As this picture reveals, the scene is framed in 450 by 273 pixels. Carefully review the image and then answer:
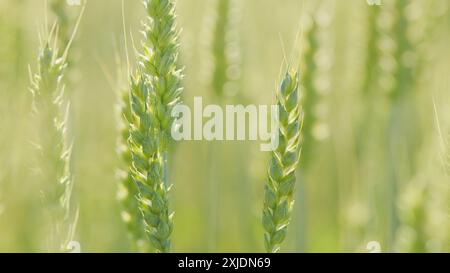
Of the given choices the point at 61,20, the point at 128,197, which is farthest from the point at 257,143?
the point at 128,197

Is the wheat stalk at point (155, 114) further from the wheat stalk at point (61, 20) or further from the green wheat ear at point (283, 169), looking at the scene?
the wheat stalk at point (61, 20)

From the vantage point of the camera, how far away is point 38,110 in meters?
1.76

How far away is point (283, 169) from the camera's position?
5.42 ft

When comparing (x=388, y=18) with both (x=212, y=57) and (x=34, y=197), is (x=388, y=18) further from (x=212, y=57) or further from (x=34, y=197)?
(x=34, y=197)

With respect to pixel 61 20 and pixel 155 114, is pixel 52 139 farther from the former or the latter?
pixel 61 20

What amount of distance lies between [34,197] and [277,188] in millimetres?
1366

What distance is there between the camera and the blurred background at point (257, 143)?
2.43m

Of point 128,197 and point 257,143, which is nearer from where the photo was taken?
point 128,197

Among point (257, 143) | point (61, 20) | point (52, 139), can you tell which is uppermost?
point (61, 20)

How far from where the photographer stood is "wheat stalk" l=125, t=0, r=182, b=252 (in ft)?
5.31

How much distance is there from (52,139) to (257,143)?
1.25 metres
